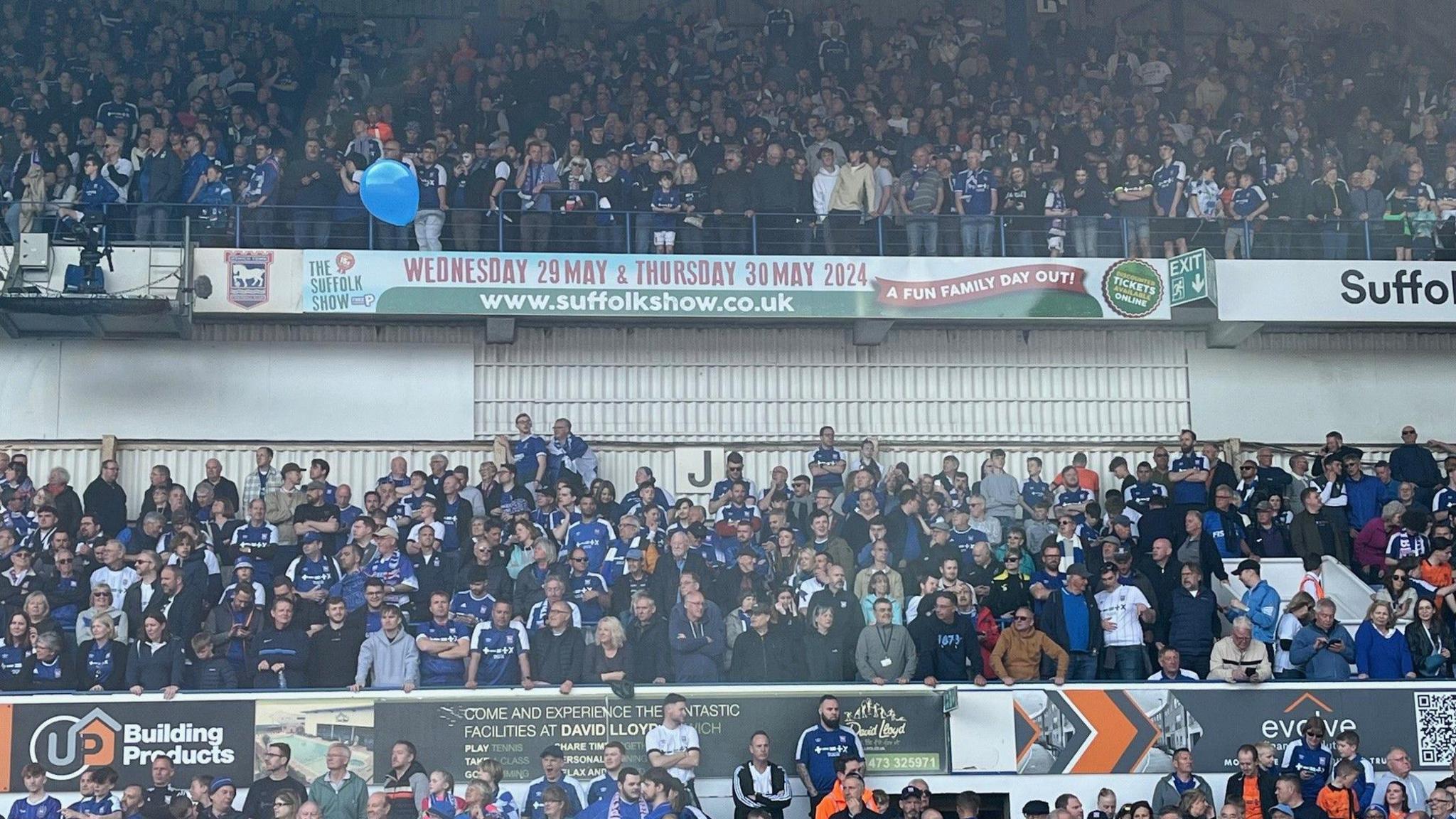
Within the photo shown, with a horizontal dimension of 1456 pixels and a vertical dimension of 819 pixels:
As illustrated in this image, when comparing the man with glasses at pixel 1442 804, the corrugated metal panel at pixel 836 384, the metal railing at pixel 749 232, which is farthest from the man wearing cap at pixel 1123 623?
the metal railing at pixel 749 232

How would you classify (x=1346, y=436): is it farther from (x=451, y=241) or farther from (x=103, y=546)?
(x=103, y=546)

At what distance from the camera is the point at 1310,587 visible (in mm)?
18000

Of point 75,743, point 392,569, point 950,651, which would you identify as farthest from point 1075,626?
point 75,743

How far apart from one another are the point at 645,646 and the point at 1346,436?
33.8 ft

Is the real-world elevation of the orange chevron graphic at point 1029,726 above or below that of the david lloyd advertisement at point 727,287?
below

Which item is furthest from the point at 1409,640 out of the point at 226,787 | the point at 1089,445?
the point at 226,787

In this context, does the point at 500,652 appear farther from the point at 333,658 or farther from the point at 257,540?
the point at 257,540

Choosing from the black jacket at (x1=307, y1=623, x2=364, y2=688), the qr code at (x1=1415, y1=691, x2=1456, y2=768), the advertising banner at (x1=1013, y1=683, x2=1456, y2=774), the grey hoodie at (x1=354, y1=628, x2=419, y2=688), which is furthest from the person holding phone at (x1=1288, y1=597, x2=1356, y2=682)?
the black jacket at (x1=307, y1=623, x2=364, y2=688)

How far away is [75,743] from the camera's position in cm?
1498

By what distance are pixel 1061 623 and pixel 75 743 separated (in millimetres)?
8382

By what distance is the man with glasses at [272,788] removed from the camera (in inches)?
560

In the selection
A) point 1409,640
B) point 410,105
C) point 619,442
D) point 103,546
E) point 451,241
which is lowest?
point 1409,640

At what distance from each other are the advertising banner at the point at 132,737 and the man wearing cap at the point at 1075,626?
692 centimetres

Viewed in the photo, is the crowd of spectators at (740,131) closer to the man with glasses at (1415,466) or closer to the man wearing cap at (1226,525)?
the man with glasses at (1415,466)
